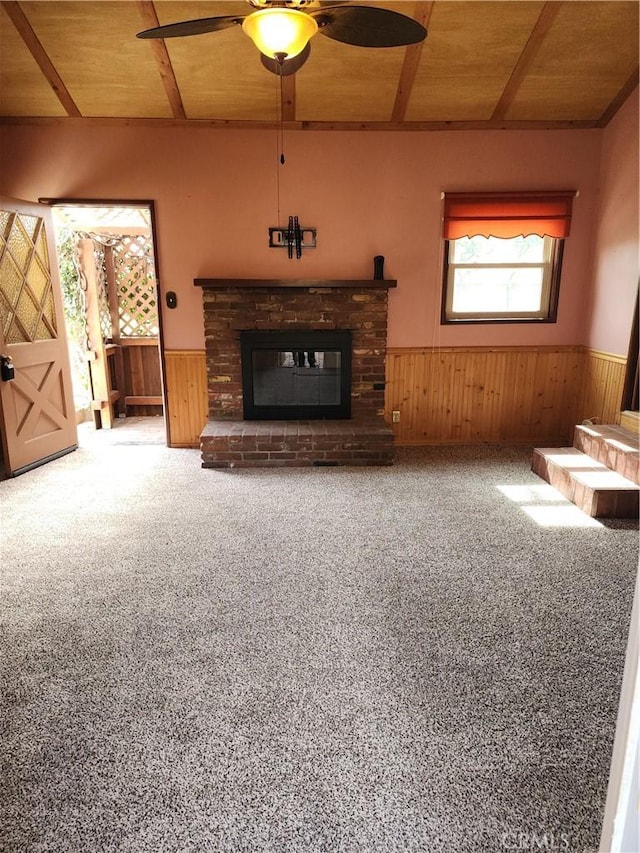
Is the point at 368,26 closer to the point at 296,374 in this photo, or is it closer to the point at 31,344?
the point at 296,374

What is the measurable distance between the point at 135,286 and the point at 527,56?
167 inches

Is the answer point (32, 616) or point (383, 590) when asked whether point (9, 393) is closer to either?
point (32, 616)

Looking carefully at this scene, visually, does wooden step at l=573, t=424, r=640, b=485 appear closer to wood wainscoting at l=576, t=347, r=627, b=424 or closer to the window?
wood wainscoting at l=576, t=347, r=627, b=424

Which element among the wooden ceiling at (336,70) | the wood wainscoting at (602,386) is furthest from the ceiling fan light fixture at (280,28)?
the wood wainscoting at (602,386)

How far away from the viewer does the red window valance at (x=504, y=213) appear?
4.38 m

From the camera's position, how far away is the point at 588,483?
3346 millimetres

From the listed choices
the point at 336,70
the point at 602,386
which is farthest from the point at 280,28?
the point at 602,386

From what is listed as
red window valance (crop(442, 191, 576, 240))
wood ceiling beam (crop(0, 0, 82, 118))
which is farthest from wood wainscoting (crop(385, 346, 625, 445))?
wood ceiling beam (crop(0, 0, 82, 118))

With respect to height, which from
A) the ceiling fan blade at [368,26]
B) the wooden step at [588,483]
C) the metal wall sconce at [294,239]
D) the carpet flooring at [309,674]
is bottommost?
the carpet flooring at [309,674]

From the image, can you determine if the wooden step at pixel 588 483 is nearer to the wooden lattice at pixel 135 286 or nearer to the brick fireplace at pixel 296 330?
the brick fireplace at pixel 296 330

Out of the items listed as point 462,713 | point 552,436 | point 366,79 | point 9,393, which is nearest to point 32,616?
point 462,713

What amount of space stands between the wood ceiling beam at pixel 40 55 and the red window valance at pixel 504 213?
2989mm

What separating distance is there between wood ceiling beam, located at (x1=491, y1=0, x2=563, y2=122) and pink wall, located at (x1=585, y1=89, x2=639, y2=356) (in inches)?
33.5

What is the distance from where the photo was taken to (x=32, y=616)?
7.51 ft
